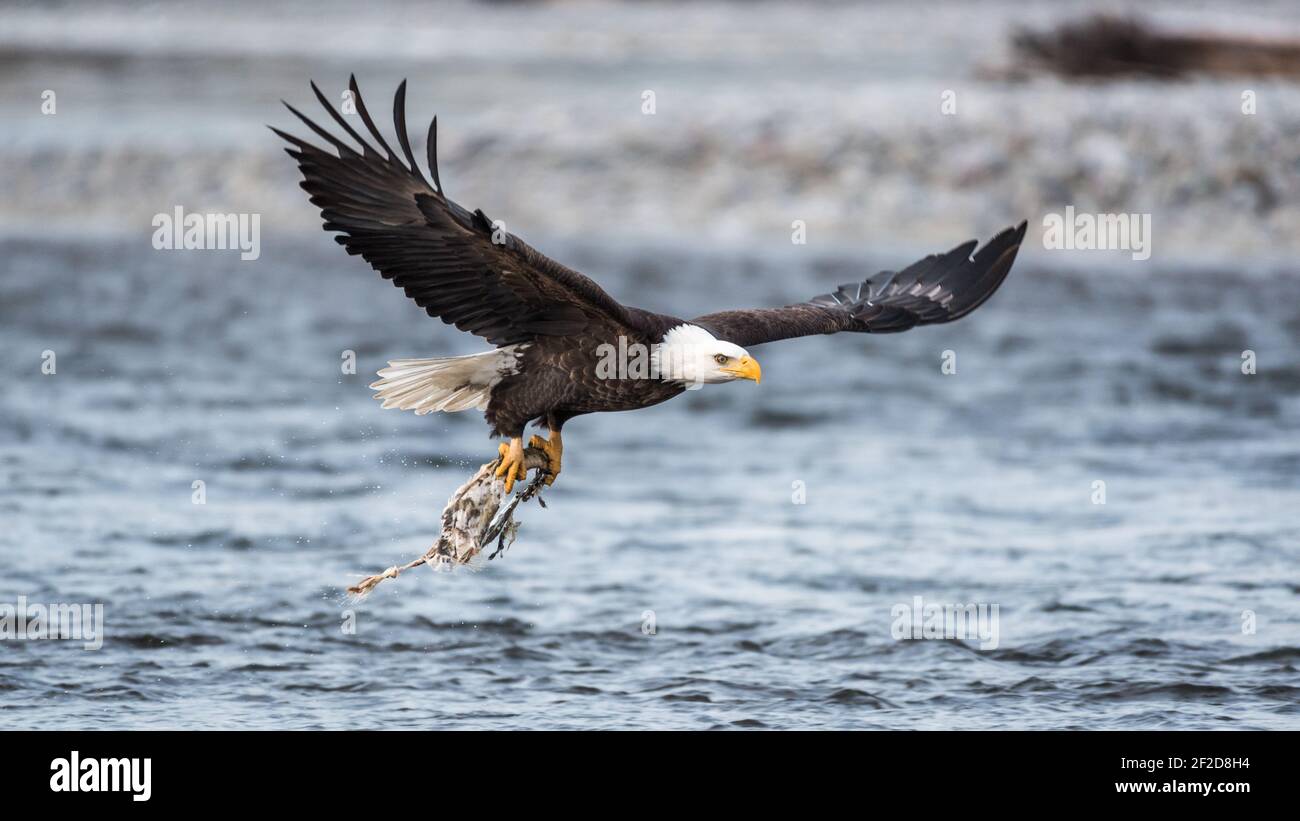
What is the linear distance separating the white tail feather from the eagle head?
69 cm

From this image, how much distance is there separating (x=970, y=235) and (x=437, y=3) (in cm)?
1739

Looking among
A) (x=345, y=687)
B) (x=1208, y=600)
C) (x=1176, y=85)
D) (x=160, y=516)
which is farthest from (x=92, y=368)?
(x=1176, y=85)

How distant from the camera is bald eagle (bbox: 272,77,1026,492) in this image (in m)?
7.30

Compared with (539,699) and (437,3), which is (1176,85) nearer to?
(539,699)

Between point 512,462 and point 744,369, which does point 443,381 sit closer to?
point 512,462

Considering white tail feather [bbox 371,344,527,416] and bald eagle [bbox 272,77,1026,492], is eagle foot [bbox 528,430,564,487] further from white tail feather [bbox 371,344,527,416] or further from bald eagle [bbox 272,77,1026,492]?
white tail feather [bbox 371,344,527,416]

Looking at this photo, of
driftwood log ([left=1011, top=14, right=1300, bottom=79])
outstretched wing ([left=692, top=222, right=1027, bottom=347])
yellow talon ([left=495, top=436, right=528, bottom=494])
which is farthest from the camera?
driftwood log ([left=1011, top=14, right=1300, bottom=79])

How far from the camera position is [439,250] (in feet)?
24.6

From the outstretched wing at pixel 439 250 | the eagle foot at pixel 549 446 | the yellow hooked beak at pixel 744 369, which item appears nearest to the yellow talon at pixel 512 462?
the eagle foot at pixel 549 446

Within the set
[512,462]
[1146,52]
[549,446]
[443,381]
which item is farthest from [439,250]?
[1146,52]

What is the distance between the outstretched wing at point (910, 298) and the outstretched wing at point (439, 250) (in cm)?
120

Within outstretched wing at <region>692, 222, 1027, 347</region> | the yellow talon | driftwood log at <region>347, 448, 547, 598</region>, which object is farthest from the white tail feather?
outstretched wing at <region>692, 222, 1027, 347</region>

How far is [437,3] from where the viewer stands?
3362 cm

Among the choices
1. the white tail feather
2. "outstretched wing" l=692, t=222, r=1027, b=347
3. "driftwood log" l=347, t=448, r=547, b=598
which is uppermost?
"outstretched wing" l=692, t=222, r=1027, b=347
